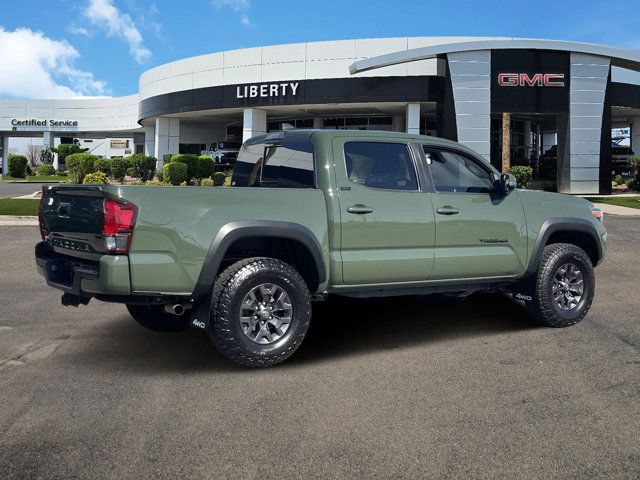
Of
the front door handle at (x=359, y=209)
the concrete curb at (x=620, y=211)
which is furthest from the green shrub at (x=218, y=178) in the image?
the front door handle at (x=359, y=209)

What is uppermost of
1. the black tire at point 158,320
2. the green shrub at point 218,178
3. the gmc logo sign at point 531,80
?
the gmc logo sign at point 531,80

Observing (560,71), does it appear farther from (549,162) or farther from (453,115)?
(549,162)

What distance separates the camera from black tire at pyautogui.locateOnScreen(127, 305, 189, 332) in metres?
5.90

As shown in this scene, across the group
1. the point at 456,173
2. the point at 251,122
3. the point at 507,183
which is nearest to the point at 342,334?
the point at 456,173

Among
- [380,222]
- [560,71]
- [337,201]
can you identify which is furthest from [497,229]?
[560,71]

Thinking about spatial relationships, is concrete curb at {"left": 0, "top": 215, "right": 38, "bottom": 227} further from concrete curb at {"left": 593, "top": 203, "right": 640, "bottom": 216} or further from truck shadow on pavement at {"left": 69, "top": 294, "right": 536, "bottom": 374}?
concrete curb at {"left": 593, "top": 203, "right": 640, "bottom": 216}

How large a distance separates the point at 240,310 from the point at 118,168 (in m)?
29.8

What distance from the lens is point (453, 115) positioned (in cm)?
2952

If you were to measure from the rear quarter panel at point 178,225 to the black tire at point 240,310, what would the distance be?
27cm

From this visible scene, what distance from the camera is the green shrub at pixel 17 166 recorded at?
50.9 metres

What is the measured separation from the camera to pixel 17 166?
51.2 metres

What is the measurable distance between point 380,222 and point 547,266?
2085 millimetres

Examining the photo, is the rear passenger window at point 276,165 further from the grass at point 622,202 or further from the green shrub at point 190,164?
the green shrub at point 190,164

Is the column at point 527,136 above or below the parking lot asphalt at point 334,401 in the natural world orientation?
above
